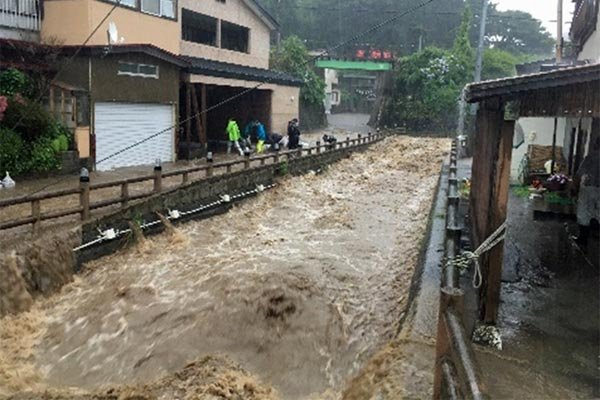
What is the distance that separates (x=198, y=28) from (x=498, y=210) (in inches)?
982

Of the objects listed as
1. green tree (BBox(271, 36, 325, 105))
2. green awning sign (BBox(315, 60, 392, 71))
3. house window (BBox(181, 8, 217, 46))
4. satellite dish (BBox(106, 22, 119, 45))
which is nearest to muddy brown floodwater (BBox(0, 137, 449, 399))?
satellite dish (BBox(106, 22, 119, 45))

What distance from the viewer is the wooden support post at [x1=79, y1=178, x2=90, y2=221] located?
10781 millimetres

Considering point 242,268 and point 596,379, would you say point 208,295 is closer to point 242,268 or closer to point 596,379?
point 242,268

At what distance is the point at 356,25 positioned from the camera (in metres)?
74.4

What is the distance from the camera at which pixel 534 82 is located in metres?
6.37

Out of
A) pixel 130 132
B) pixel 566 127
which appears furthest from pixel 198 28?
pixel 566 127

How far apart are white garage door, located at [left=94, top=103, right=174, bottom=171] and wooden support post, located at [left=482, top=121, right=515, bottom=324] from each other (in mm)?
13260

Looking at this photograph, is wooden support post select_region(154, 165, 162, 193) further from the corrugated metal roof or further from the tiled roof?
the tiled roof

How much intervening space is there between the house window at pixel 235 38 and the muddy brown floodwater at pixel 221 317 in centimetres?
1907

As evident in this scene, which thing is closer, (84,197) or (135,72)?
(84,197)

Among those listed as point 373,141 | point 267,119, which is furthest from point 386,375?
point 373,141

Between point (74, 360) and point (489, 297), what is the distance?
19.1 feet

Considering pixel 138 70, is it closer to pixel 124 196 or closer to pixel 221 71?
pixel 221 71

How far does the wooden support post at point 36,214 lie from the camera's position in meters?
9.80
